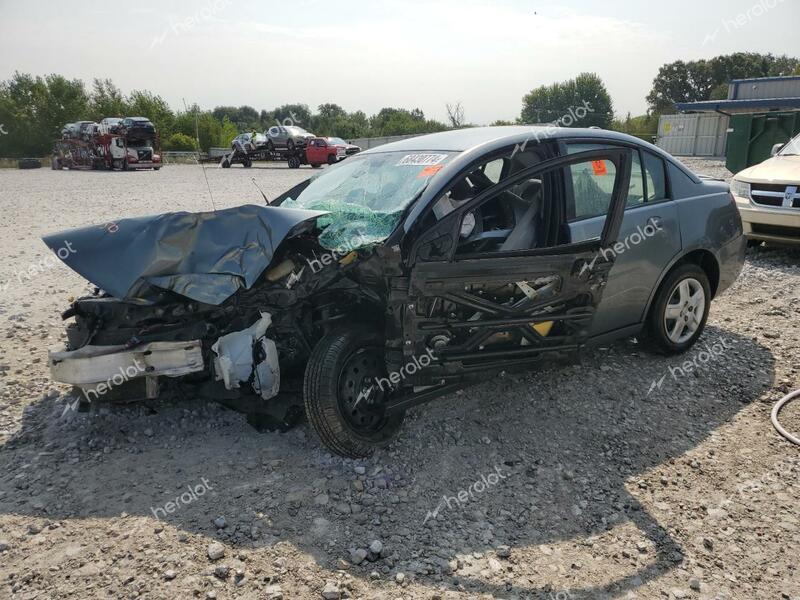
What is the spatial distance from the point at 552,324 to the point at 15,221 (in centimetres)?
1150

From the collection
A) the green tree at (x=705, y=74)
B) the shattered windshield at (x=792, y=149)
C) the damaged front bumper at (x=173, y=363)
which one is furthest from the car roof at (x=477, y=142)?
the green tree at (x=705, y=74)

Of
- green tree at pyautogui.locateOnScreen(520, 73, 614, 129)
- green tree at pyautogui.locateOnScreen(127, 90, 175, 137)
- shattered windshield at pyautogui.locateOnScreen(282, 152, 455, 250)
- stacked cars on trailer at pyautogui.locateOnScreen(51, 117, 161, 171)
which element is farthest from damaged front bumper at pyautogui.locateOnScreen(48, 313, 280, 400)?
green tree at pyautogui.locateOnScreen(520, 73, 614, 129)

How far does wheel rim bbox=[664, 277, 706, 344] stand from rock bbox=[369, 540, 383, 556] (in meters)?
Result: 2.89

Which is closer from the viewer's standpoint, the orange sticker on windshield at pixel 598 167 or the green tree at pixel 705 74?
the orange sticker on windshield at pixel 598 167

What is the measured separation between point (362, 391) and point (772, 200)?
255 inches

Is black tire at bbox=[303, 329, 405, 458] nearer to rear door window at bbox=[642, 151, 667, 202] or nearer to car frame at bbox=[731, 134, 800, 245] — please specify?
rear door window at bbox=[642, 151, 667, 202]

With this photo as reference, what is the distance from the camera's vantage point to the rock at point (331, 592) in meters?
2.34

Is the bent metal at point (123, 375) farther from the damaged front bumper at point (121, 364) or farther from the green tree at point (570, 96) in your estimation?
the green tree at point (570, 96)

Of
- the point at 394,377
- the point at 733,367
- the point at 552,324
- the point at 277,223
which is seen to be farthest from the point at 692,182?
the point at 277,223

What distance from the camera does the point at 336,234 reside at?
10.6 feet

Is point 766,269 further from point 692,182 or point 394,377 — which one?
point 394,377

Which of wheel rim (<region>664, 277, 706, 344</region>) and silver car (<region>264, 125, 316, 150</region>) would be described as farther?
silver car (<region>264, 125, 316, 150</region>)

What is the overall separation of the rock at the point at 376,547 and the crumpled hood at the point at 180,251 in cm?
144

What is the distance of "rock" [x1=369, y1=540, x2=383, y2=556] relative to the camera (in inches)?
103
